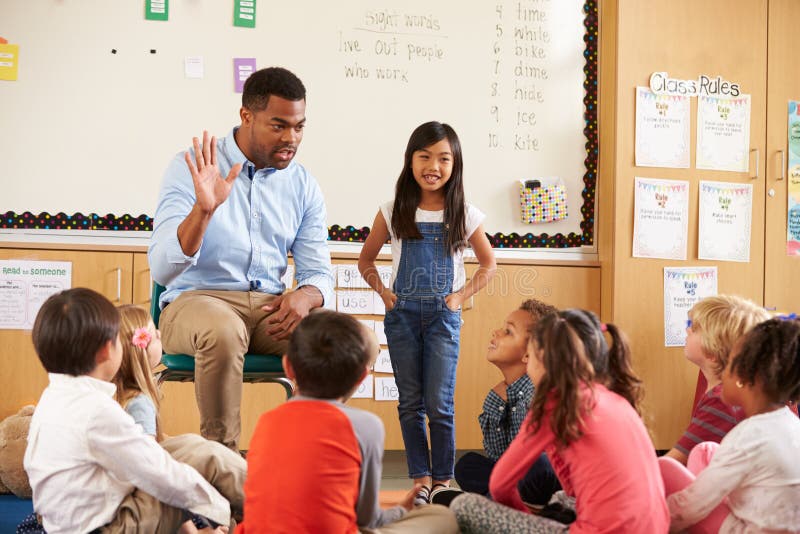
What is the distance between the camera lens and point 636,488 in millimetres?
1559

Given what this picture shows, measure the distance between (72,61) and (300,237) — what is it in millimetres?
1499

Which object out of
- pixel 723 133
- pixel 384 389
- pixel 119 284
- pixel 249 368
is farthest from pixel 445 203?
pixel 723 133

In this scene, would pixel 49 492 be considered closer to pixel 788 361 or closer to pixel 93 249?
pixel 788 361

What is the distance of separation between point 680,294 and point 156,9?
2.53 metres

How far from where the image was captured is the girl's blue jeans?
2564 mm

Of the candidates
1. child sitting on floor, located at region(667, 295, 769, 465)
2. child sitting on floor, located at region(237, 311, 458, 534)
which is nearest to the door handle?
child sitting on floor, located at region(237, 311, 458, 534)

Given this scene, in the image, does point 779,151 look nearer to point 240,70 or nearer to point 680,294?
point 680,294

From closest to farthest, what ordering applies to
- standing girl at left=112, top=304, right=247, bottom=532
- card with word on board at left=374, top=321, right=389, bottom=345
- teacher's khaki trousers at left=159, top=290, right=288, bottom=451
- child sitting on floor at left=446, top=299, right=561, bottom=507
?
standing girl at left=112, top=304, right=247, bottom=532 → teacher's khaki trousers at left=159, top=290, right=288, bottom=451 → child sitting on floor at left=446, top=299, right=561, bottom=507 → card with word on board at left=374, top=321, right=389, bottom=345

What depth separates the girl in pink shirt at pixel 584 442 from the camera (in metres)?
1.55

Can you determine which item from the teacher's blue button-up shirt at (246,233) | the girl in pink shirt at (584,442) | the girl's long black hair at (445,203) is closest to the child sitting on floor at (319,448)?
the girl in pink shirt at (584,442)

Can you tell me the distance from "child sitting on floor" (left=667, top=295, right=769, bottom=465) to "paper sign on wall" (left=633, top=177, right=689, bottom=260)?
1374 mm

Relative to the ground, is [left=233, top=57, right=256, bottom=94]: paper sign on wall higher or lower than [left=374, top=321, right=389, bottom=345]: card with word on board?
higher

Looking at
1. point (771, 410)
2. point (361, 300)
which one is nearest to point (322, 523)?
point (771, 410)

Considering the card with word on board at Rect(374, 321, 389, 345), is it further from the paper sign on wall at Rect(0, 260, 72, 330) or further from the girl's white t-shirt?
the paper sign on wall at Rect(0, 260, 72, 330)
